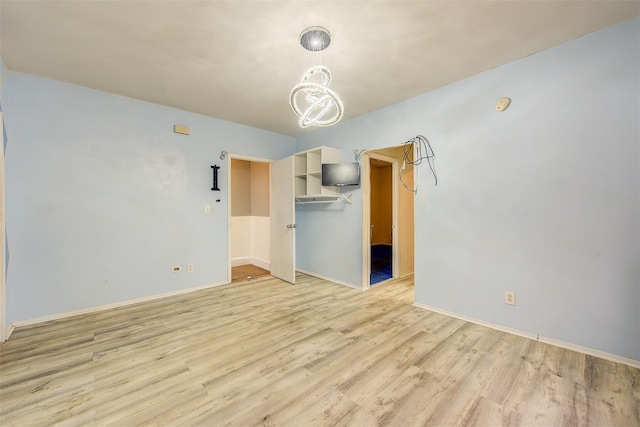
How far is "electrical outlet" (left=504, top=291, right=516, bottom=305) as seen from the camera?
2.47 m

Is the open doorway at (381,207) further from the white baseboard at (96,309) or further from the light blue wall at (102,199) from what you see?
the white baseboard at (96,309)

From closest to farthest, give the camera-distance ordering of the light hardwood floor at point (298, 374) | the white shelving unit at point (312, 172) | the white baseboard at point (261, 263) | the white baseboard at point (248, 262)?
1. the light hardwood floor at point (298, 374)
2. the white shelving unit at point (312, 172)
3. the white baseboard at point (261, 263)
4. the white baseboard at point (248, 262)

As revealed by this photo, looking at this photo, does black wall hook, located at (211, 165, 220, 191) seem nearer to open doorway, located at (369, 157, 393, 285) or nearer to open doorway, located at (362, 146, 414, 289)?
open doorway, located at (362, 146, 414, 289)

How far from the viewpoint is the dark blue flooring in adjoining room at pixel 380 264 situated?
177 inches

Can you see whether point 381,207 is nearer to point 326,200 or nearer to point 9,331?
point 326,200

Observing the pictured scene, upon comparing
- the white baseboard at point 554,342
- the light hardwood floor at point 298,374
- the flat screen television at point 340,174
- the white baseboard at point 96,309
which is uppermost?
the flat screen television at point 340,174

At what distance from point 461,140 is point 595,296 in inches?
70.7

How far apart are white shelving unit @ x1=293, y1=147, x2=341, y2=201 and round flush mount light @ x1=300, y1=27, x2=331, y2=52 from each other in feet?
5.94

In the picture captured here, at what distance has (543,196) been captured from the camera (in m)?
2.31

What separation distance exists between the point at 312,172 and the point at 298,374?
2.95 meters

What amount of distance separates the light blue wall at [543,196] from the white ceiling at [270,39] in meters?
0.26

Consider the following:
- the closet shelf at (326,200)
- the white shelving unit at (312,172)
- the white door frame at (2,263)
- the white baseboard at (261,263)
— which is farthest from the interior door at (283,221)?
the white door frame at (2,263)

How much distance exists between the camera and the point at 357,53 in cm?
229

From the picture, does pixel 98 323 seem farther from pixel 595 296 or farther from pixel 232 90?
pixel 595 296
